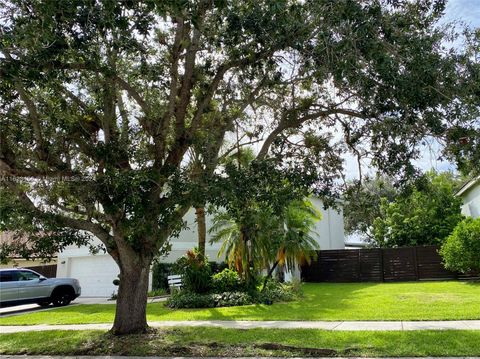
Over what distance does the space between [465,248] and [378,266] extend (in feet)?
21.7

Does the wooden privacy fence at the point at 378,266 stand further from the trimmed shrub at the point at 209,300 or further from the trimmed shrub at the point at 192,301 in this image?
the trimmed shrub at the point at 192,301

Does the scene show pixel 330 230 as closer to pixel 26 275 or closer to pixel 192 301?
pixel 192 301

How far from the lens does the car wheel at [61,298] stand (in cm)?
2035

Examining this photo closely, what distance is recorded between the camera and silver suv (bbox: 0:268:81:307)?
18.8m

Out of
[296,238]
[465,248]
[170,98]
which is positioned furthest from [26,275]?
[465,248]

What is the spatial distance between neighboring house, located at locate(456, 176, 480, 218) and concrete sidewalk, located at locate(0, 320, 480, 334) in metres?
14.6

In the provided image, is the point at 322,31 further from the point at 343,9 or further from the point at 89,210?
the point at 89,210

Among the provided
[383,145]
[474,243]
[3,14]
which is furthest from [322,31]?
[474,243]

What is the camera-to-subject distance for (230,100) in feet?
39.3

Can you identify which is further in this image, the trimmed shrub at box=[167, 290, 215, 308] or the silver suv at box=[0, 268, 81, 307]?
the silver suv at box=[0, 268, 81, 307]

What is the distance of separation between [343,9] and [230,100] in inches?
195

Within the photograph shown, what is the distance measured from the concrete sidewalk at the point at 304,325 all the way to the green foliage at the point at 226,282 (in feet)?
16.8

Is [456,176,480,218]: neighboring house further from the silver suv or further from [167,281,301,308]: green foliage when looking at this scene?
the silver suv

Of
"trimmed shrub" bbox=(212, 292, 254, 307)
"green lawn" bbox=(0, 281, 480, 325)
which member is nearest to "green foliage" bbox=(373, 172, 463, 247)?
"green lawn" bbox=(0, 281, 480, 325)
